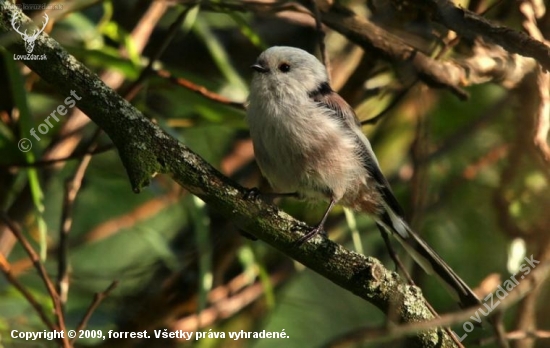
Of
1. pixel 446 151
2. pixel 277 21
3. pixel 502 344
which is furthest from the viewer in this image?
pixel 277 21

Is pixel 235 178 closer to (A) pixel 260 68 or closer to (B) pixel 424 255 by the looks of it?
(A) pixel 260 68

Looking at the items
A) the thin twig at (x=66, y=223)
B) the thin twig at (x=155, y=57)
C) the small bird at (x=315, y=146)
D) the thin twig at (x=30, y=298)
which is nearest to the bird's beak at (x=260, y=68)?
the small bird at (x=315, y=146)

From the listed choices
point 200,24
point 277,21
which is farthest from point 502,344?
point 277,21

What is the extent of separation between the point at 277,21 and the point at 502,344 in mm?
2571

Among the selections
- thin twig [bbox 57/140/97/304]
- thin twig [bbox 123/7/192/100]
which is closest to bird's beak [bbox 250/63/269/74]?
thin twig [bbox 123/7/192/100]

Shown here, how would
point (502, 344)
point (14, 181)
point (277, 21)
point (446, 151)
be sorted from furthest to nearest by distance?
point (277, 21) → point (446, 151) → point (14, 181) → point (502, 344)

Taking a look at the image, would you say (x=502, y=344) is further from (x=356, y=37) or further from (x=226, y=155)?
(x=226, y=155)

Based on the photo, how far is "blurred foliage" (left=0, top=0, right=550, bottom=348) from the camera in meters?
3.15

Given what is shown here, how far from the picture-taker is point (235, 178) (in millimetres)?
3863

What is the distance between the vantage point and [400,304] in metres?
2.25

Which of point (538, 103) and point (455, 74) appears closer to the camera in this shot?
point (538, 103)

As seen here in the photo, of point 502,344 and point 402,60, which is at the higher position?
point 402,60

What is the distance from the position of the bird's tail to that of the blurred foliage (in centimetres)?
16

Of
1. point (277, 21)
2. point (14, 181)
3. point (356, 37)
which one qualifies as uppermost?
point (356, 37)
